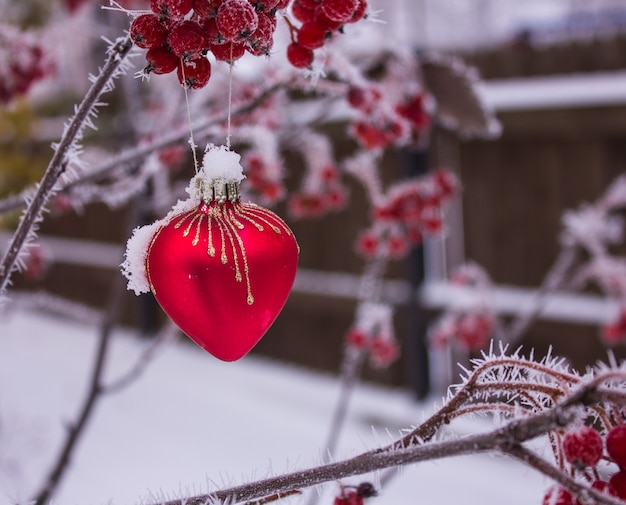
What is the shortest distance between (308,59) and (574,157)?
2.12 metres

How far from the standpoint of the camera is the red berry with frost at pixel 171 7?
398mm

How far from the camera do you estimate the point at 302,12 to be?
521 millimetres

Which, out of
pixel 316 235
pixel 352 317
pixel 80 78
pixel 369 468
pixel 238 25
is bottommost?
pixel 369 468

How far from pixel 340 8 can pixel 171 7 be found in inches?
5.5

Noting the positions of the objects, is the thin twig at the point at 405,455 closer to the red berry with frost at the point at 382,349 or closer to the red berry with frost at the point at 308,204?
the red berry with frost at the point at 308,204

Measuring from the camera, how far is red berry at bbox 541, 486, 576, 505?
0.36 m

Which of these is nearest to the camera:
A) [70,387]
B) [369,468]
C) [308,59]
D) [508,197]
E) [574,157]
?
[369,468]

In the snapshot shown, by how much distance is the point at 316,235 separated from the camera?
3.20m

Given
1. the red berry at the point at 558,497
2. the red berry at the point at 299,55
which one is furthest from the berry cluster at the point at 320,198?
the red berry at the point at 558,497

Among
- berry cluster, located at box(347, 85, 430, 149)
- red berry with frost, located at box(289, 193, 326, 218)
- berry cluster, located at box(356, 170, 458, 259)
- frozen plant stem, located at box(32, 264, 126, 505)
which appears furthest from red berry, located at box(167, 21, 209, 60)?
red berry with frost, located at box(289, 193, 326, 218)

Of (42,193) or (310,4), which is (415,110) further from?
(42,193)

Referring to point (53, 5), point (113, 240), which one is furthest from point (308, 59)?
point (113, 240)

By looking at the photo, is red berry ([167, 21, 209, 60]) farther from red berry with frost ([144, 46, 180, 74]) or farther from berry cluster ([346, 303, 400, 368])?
berry cluster ([346, 303, 400, 368])

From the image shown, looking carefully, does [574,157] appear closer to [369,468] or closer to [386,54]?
[386,54]
